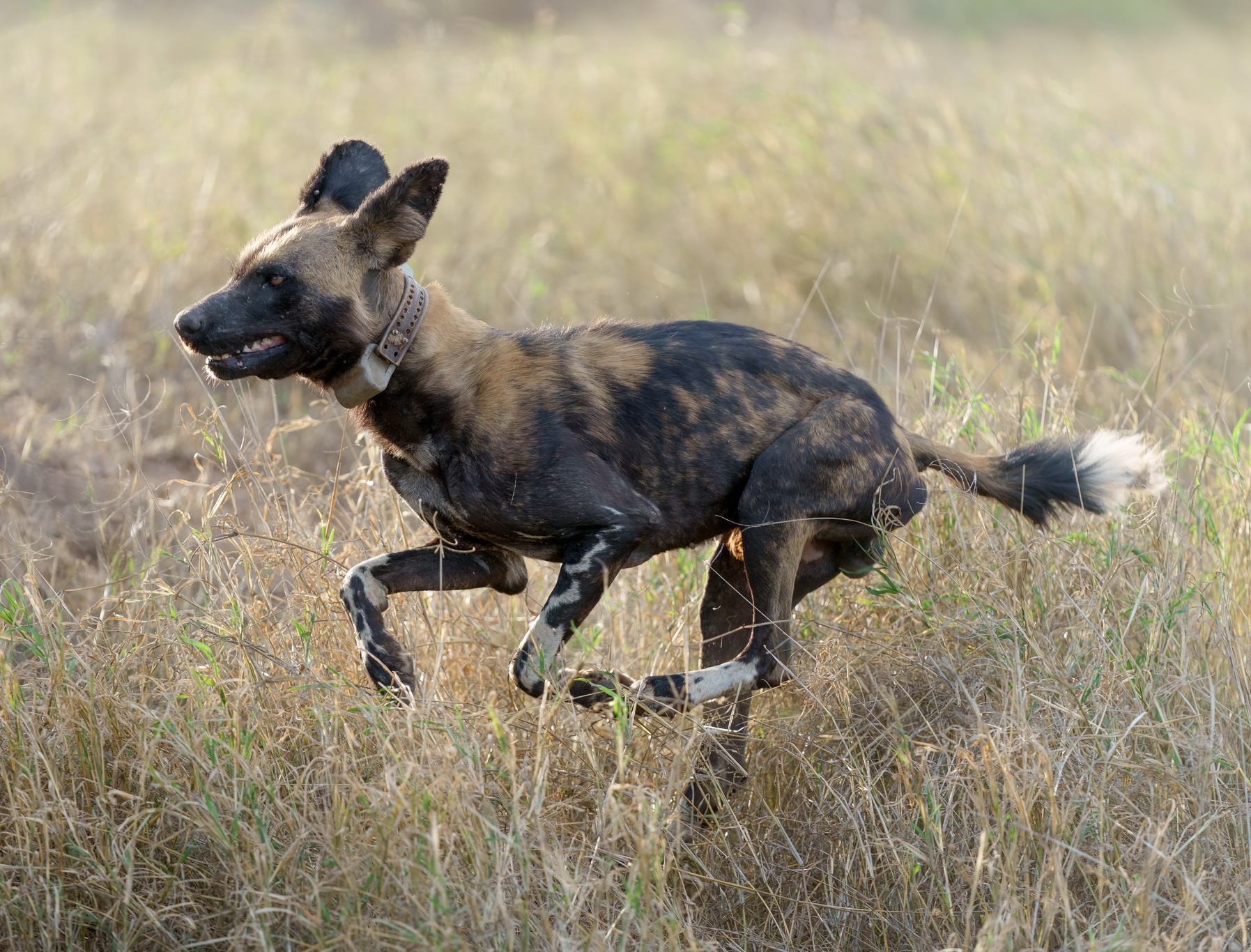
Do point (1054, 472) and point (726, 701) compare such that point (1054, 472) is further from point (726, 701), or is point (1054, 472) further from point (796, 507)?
point (726, 701)

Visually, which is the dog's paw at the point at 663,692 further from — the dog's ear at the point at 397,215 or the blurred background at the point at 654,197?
the blurred background at the point at 654,197

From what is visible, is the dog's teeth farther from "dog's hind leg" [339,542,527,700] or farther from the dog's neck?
"dog's hind leg" [339,542,527,700]

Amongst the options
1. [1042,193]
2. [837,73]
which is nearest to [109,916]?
[1042,193]

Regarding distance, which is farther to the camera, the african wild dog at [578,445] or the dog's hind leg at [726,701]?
the dog's hind leg at [726,701]

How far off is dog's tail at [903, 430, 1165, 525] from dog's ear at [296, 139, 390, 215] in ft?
5.46

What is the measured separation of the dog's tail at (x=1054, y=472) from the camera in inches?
150

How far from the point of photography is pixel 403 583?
3562 mm

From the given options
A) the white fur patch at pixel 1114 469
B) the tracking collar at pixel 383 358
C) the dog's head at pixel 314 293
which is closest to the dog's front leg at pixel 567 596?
the tracking collar at pixel 383 358

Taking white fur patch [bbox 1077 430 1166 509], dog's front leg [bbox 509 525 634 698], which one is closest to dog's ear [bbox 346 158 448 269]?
dog's front leg [bbox 509 525 634 698]

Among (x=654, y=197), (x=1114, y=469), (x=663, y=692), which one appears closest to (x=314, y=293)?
(x=663, y=692)

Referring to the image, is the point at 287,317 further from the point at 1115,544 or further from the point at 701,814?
the point at 1115,544

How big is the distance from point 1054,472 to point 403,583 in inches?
71.0

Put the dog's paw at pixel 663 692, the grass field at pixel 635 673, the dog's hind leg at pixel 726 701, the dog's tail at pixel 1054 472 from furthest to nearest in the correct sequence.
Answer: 1. the dog's tail at pixel 1054 472
2. the dog's hind leg at pixel 726 701
3. the dog's paw at pixel 663 692
4. the grass field at pixel 635 673

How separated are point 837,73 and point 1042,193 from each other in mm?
2093
